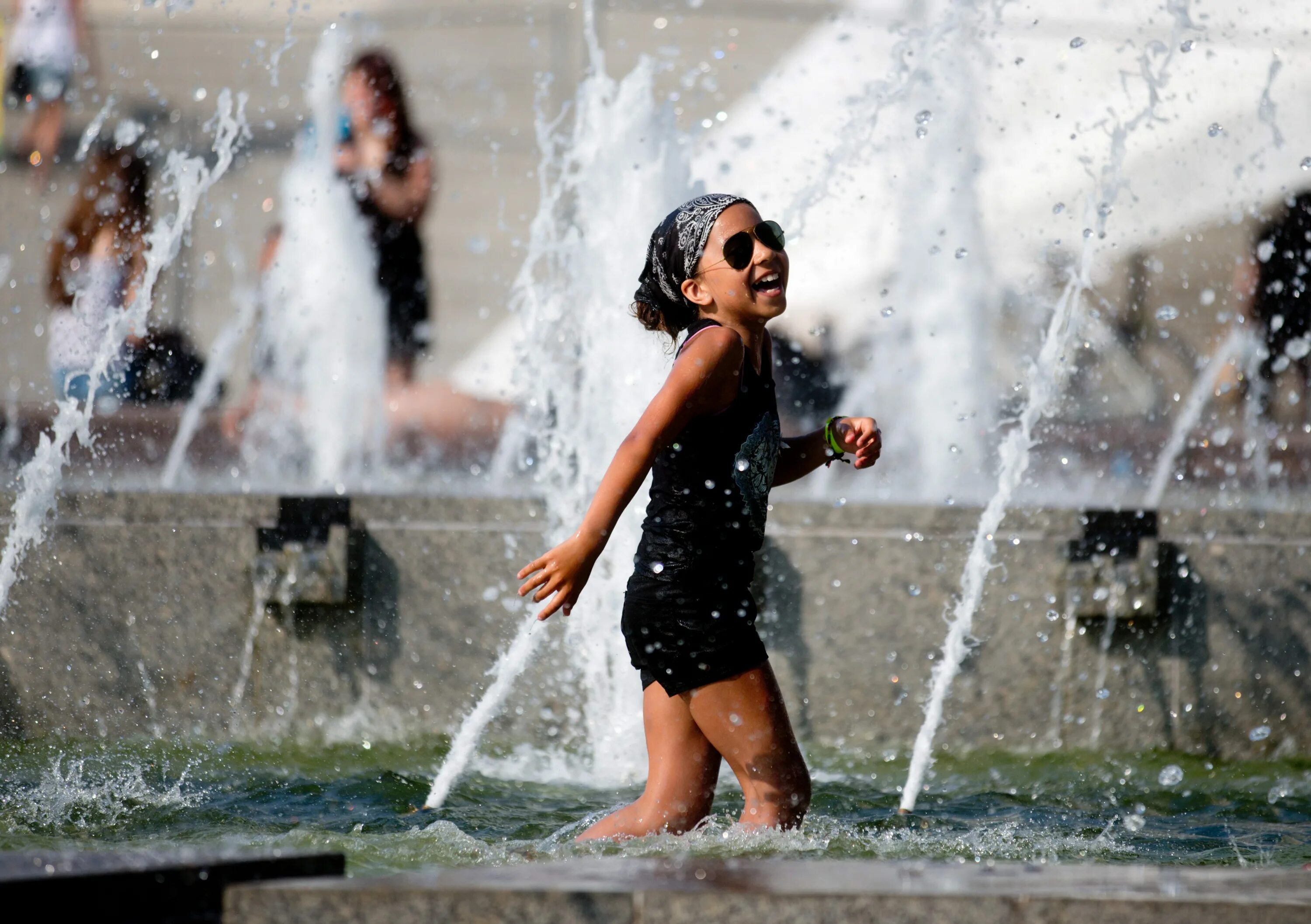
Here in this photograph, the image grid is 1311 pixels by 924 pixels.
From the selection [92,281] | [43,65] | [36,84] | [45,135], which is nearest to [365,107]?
[92,281]

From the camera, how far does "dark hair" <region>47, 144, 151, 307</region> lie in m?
7.04

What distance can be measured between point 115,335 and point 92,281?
280 millimetres

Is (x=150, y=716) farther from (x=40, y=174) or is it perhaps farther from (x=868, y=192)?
(x=868, y=192)

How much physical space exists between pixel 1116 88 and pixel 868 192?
7.22 ft

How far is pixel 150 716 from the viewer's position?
4.48m

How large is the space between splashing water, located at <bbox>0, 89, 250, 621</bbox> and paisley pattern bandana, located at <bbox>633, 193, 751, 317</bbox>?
95.4 inches

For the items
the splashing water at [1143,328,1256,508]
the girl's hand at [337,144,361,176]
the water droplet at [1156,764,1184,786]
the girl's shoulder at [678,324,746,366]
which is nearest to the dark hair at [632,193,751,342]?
the girl's shoulder at [678,324,746,366]

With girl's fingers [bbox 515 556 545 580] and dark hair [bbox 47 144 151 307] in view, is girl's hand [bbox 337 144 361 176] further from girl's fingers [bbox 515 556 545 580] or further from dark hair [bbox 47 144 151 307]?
girl's fingers [bbox 515 556 545 580]

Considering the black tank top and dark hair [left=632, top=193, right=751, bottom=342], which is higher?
dark hair [left=632, top=193, right=751, bottom=342]

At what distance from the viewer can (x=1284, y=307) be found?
7.63m

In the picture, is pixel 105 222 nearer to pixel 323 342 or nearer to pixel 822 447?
pixel 323 342

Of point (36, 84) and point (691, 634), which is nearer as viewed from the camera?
point (691, 634)

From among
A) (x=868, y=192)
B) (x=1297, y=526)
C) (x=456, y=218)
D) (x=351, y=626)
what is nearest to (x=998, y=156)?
(x=868, y=192)

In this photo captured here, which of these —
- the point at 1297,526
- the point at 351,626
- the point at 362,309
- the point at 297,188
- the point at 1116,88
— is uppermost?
the point at 1116,88
